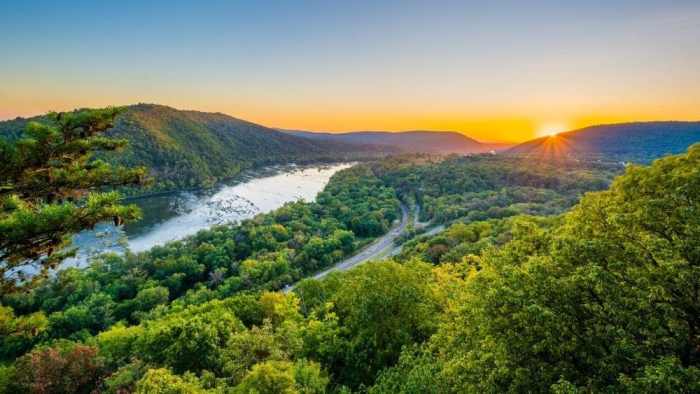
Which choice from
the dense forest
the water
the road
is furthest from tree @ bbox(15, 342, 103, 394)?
the water

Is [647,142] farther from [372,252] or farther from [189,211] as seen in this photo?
[189,211]

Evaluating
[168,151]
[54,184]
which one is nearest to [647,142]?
[168,151]

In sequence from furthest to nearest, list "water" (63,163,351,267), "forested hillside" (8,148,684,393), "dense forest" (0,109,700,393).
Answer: "water" (63,163,351,267) → "forested hillside" (8,148,684,393) → "dense forest" (0,109,700,393)

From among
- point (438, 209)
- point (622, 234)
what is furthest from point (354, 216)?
point (622, 234)

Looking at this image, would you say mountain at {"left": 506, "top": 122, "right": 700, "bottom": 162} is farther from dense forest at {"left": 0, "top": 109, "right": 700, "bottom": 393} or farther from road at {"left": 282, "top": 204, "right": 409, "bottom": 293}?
dense forest at {"left": 0, "top": 109, "right": 700, "bottom": 393}

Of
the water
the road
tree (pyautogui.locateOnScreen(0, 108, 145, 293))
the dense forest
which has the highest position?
tree (pyautogui.locateOnScreen(0, 108, 145, 293))

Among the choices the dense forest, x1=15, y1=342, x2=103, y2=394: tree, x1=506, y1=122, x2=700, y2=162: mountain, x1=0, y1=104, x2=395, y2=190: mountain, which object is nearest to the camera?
the dense forest

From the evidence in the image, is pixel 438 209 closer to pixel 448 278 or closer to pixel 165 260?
pixel 165 260
